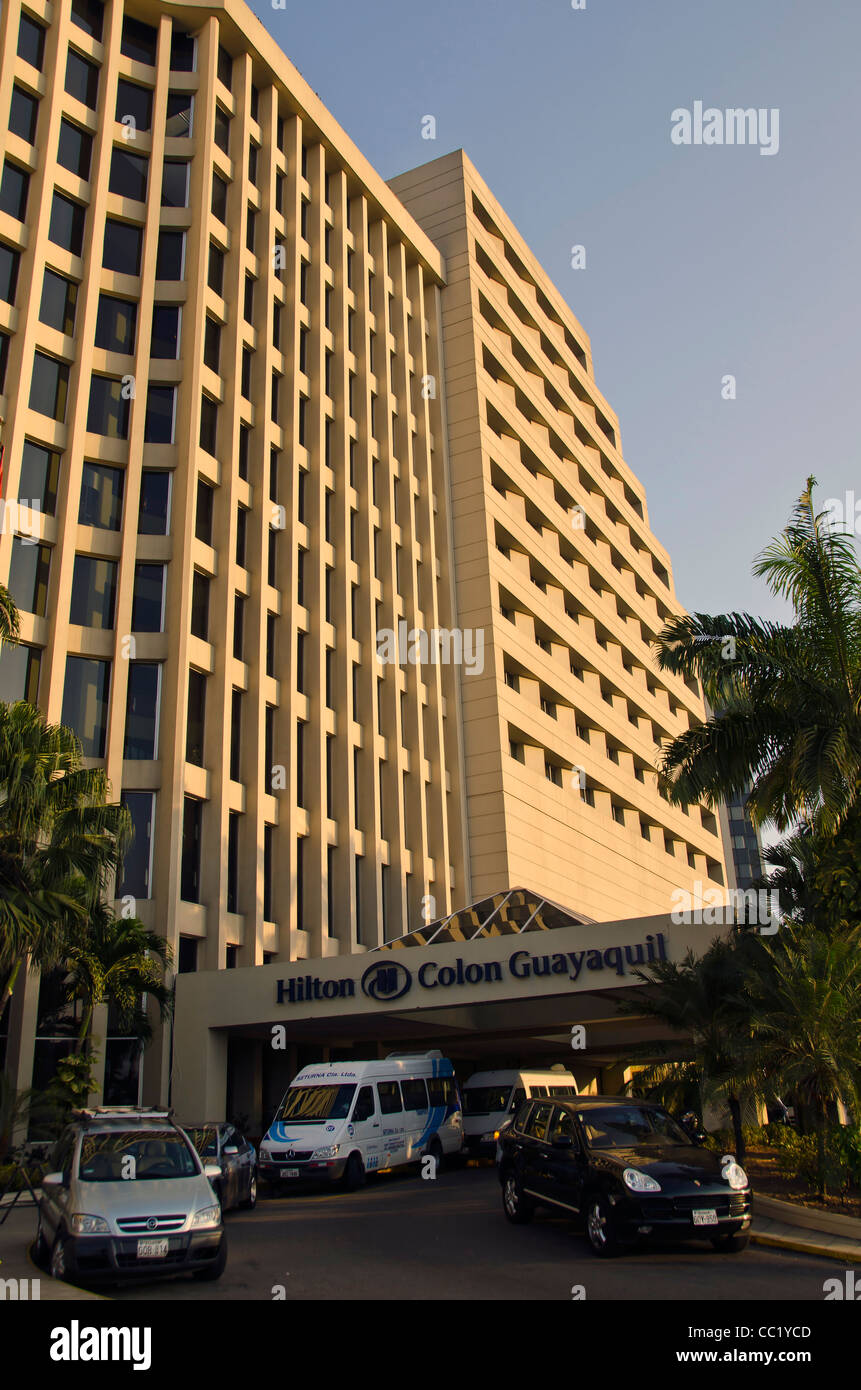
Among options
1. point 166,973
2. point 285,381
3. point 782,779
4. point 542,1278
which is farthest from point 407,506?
point 542,1278

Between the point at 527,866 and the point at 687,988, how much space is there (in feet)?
79.0

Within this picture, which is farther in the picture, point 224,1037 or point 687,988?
point 224,1037

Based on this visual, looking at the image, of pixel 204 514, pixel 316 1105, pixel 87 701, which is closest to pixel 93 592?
pixel 87 701

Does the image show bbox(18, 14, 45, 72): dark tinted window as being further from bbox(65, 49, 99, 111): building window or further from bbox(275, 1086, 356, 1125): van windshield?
bbox(275, 1086, 356, 1125): van windshield

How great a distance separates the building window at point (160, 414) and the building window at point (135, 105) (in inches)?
322

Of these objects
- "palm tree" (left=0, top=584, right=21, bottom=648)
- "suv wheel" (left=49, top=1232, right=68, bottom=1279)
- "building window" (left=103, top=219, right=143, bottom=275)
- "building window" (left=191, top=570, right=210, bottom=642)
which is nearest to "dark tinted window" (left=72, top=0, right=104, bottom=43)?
"building window" (left=103, top=219, right=143, bottom=275)

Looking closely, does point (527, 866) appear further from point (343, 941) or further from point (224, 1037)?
point (224, 1037)

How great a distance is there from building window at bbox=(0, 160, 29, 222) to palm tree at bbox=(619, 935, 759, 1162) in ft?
80.6

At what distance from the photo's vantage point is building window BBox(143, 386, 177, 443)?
3075 cm

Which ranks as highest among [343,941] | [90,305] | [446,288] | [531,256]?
[531,256]

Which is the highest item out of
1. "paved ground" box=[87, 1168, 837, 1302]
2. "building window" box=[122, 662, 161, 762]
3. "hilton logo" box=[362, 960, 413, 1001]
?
"building window" box=[122, 662, 161, 762]

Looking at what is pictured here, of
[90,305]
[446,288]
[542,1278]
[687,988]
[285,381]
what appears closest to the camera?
[542,1278]

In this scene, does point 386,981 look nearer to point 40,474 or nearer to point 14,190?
point 40,474

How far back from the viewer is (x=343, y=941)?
32656mm
